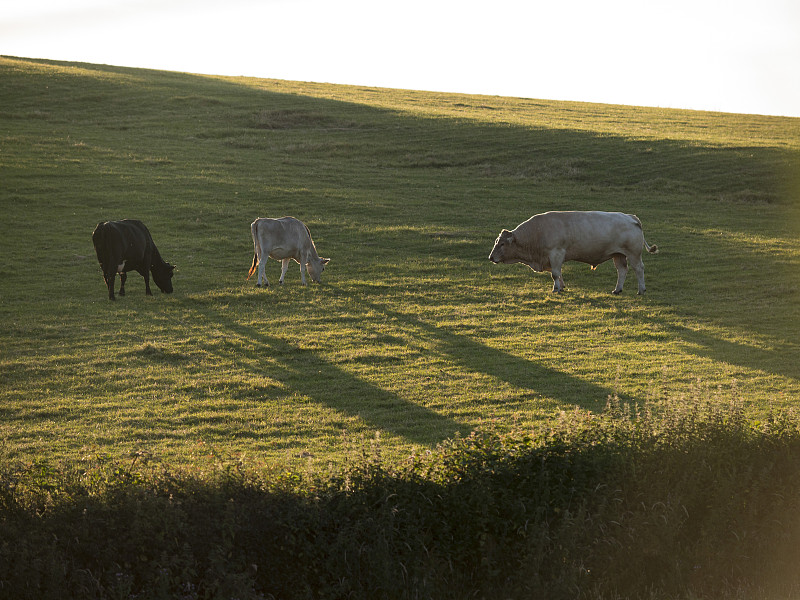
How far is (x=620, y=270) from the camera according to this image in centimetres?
2531

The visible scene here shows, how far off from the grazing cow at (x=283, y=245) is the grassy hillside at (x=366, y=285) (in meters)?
0.74

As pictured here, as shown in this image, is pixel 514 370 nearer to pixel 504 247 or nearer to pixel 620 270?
pixel 504 247

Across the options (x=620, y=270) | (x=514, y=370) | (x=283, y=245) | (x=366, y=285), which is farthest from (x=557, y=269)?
(x=514, y=370)

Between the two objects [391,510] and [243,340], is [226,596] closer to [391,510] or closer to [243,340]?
[391,510]

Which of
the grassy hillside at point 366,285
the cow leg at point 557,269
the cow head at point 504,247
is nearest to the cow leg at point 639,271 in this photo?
the grassy hillside at point 366,285

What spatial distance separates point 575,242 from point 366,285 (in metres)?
6.28

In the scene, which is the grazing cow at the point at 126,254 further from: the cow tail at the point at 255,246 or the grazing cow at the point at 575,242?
the grazing cow at the point at 575,242

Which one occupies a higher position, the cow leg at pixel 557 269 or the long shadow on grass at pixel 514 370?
the cow leg at pixel 557 269

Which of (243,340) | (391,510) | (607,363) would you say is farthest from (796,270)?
(391,510)

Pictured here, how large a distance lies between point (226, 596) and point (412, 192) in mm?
33716

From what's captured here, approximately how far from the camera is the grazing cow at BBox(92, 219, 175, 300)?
24.2 metres

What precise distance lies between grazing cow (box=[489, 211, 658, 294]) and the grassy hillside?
2.71 feet

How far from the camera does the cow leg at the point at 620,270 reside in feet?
81.9

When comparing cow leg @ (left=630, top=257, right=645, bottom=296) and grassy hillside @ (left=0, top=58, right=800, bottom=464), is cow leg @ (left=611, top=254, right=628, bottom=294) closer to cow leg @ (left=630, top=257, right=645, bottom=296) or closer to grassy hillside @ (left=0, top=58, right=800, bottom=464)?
cow leg @ (left=630, top=257, right=645, bottom=296)
